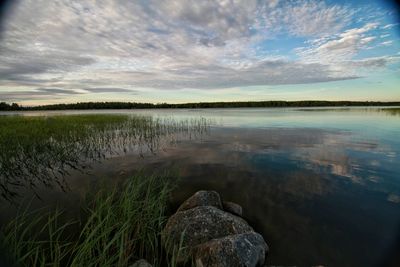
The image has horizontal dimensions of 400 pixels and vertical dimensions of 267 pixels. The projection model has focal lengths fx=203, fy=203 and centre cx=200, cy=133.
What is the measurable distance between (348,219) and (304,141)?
977 centimetres

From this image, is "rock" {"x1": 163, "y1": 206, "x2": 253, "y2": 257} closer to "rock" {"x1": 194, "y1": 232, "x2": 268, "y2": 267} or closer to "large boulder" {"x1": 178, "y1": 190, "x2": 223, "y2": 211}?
"rock" {"x1": 194, "y1": 232, "x2": 268, "y2": 267}

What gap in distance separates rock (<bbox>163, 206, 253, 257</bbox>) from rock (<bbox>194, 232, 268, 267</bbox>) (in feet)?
1.55

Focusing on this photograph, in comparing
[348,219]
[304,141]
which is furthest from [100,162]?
[304,141]

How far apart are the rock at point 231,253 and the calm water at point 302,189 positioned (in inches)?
33.0

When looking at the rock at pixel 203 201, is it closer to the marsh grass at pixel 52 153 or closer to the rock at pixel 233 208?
the rock at pixel 233 208

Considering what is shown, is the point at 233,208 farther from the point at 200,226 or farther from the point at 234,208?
the point at 200,226

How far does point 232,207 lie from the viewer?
5660 millimetres

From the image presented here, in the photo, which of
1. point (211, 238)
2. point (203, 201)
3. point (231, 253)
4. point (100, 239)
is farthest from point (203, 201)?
point (100, 239)

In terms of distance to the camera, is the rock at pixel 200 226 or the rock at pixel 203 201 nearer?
the rock at pixel 200 226

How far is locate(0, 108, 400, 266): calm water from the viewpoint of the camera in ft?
14.1

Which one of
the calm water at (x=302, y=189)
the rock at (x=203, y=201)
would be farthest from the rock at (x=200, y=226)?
the calm water at (x=302, y=189)

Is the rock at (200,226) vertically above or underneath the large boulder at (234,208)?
above

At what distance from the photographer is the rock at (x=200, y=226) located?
4.09 m

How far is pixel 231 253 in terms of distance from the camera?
3.23 m
